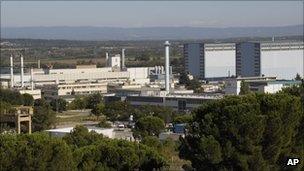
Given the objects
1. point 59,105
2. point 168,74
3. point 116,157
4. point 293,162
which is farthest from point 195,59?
point 116,157

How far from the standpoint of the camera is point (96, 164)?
33.0 feet

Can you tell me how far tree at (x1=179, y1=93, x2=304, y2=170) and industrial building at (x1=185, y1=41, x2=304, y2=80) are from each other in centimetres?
3832

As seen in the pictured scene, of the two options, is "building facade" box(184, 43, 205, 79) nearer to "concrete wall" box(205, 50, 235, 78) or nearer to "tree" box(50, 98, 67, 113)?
"concrete wall" box(205, 50, 235, 78)

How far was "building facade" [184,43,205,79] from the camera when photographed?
177 feet

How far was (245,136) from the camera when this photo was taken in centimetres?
1030

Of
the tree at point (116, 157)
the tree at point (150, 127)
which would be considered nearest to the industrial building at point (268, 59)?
the tree at point (150, 127)

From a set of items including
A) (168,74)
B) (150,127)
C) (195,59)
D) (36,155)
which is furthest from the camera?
(195,59)

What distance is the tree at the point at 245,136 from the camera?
403 inches

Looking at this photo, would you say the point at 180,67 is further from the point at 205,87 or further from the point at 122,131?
the point at 122,131

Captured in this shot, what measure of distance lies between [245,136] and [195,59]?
4472cm

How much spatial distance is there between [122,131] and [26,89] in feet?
62.8

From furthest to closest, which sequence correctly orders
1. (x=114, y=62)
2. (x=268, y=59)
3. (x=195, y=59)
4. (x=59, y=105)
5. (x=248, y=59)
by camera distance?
(x=114, y=62), (x=195, y=59), (x=248, y=59), (x=268, y=59), (x=59, y=105)

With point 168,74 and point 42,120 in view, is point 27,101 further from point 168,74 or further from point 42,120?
point 168,74

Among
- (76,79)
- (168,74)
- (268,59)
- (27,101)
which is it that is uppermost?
(268,59)
